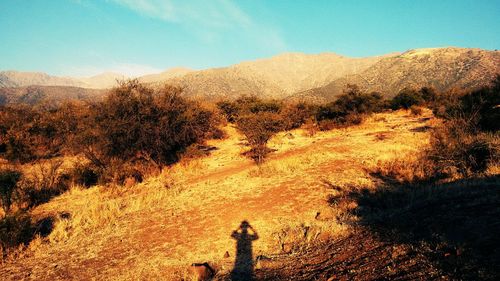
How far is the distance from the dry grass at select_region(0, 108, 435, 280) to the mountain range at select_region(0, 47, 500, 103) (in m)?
7.06

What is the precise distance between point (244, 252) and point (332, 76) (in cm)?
14375

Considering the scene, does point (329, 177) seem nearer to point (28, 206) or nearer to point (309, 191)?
point (309, 191)

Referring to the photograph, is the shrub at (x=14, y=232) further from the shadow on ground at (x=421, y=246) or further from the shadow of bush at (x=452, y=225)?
the shadow of bush at (x=452, y=225)

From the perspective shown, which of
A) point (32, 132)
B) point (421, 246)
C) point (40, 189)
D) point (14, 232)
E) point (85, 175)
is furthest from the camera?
point (32, 132)

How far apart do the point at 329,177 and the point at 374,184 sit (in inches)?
65.7

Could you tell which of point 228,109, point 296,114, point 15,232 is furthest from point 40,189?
point 228,109

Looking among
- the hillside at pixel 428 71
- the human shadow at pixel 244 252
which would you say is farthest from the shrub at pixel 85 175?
the hillside at pixel 428 71

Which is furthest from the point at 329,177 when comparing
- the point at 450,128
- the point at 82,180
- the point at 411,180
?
the point at 82,180

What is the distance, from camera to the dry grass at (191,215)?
21.5 ft

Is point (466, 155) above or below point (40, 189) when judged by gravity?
above

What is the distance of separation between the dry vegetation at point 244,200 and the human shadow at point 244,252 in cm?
18

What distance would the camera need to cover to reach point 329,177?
11.2m

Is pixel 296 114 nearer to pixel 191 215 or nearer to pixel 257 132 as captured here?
pixel 257 132

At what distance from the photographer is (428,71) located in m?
74.6
